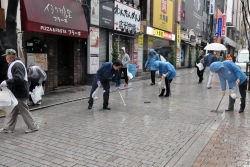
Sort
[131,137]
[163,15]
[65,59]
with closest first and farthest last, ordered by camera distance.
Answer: [131,137] → [65,59] → [163,15]

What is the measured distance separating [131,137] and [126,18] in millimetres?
11364

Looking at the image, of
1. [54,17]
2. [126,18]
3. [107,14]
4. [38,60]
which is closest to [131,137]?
[38,60]

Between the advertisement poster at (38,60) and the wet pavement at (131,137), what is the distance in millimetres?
2289

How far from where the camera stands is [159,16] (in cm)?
2027


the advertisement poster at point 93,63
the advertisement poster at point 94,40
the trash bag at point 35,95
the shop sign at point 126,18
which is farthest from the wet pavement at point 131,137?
the shop sign at point 126,18

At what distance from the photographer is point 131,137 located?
5.13 metres

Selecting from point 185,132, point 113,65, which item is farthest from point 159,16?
point 185,132

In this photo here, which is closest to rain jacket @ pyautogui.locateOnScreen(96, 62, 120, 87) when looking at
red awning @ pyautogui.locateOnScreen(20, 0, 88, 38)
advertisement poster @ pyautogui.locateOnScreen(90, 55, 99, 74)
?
red awning @ pyautogui.locateOnScreen(20, 0, 88, 38)

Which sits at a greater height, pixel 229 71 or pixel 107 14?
pixel 107 14

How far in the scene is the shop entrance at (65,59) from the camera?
11.6m

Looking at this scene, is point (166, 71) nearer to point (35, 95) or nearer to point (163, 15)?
point (35, 95)

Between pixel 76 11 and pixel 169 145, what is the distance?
8.20 meters

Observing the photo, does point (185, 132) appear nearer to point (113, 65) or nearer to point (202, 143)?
point (202, 143)

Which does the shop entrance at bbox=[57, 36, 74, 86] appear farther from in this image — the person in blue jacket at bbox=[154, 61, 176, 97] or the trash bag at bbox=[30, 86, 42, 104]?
the person in blue jacket at bbox=[154, 61, 176, 97]
